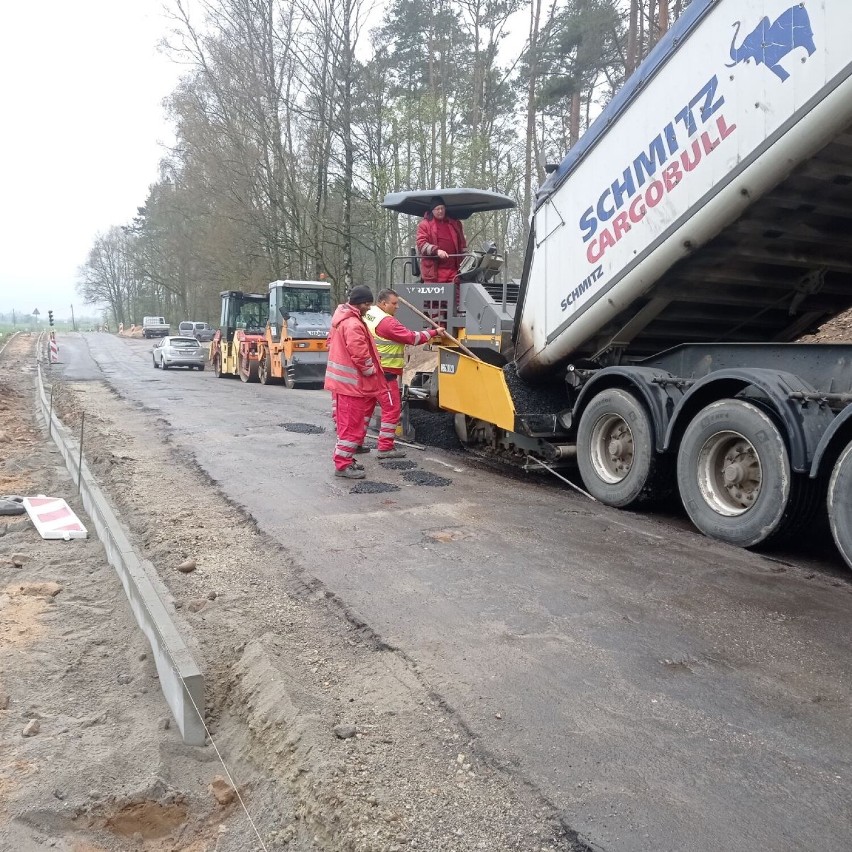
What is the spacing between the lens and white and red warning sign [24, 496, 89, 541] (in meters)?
5.46

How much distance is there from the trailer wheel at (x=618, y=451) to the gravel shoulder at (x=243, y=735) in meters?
2.70

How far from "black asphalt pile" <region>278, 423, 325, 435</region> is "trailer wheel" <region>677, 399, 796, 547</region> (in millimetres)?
5677

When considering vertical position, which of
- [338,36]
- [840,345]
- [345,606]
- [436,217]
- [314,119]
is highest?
[338,36]

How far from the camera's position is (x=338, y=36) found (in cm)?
Answer: 2300

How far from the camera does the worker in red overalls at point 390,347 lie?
7512mm

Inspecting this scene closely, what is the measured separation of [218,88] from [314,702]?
88.7ft

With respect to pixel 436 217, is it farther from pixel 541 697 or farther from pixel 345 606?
pixel 541 697

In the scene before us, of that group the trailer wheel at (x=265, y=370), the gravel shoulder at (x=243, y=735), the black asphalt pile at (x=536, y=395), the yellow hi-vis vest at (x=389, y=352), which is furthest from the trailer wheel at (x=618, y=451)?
the trailer wheel at (x=265, y=370)

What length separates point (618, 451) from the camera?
6.09 m

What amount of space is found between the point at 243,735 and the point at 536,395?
4707 millimetres

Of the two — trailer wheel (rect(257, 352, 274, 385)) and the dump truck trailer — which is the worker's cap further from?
trailer wheel (rect(257, 352, 274, 385))

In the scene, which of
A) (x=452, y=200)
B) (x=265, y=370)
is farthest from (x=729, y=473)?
(x=265, y=370)

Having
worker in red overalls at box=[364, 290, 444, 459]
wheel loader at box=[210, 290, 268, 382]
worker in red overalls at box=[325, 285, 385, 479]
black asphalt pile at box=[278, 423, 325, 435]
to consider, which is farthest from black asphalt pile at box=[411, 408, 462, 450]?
wheel loader at box=[210, 290, 268, 382]

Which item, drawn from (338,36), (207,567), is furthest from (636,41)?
(207,567)
